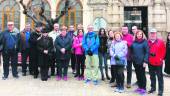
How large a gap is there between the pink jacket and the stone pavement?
3.12 feet

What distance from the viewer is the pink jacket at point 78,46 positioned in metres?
14.0

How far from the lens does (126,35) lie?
12984 mm

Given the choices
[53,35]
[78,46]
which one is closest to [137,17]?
[53,35]

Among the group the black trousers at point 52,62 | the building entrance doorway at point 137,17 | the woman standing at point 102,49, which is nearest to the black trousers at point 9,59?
the black trousers at point 52,62

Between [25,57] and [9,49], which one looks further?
[25,57]

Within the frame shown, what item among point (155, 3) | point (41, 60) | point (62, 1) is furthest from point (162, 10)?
point (41, 60)

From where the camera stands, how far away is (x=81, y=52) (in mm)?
14047

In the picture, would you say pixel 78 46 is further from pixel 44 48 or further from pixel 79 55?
pixel 44 48

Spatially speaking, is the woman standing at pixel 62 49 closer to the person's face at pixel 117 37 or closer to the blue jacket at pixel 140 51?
the person's face at pixel 117 37

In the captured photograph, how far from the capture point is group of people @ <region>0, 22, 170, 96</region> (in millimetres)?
12180

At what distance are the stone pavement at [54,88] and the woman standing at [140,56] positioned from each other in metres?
0.37

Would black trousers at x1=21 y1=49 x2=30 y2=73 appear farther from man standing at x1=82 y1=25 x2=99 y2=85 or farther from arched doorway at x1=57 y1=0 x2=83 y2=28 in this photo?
arched doorway at x1=57 y1=0 x2=83 y2=28

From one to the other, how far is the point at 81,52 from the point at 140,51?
2644 millimetres

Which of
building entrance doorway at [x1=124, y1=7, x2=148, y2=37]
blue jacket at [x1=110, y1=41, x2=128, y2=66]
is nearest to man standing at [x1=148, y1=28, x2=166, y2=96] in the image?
blue jacket at [x1=110, y1=41, x2=128, y2=66]
